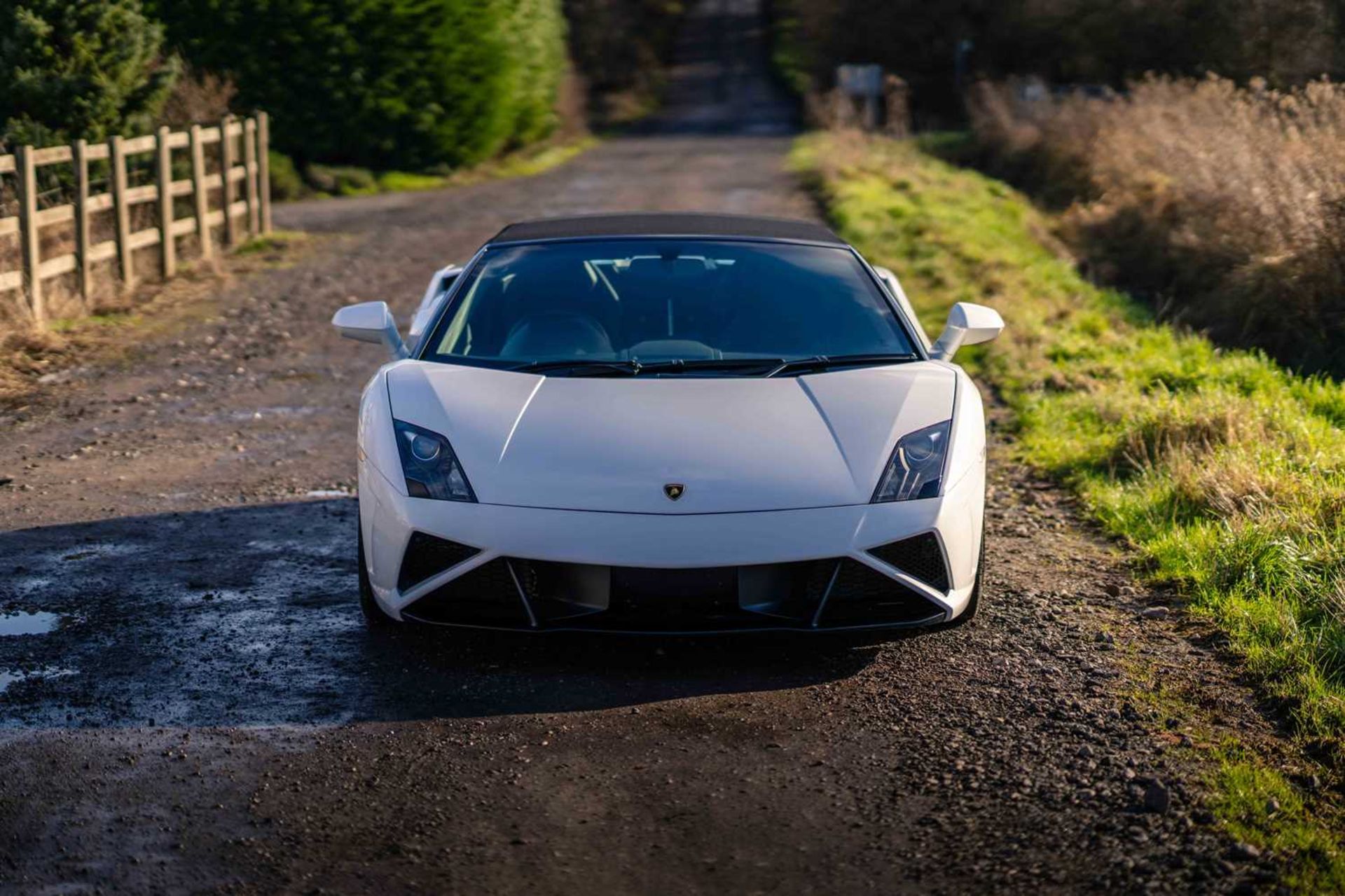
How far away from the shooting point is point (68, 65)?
15008 mm

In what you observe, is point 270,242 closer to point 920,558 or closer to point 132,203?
point 132,203

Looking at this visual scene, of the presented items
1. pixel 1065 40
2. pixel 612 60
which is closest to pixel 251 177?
pixel 1065 40

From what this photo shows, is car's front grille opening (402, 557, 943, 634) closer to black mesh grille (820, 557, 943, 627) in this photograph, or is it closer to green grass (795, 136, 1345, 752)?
black mesh grille (820, 557, 943, 627)

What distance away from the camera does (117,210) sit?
527 inches

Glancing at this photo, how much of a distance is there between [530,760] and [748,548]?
912mm

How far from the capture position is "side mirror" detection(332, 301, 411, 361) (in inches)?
226

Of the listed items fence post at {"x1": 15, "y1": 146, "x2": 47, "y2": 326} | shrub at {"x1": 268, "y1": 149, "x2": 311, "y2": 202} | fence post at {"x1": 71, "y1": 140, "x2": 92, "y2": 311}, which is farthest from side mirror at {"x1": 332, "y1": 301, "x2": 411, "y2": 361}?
shrub at {"x1": 268, "y1": 149, "x2": 311, "y2": 202}

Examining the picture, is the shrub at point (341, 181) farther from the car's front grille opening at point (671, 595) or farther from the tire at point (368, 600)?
the car's front grille opening at point (671, 595)

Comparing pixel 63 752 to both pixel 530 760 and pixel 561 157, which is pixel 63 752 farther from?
pixel 561 157

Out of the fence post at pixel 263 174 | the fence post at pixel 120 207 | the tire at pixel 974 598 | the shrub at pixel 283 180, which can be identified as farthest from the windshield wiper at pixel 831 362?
the shrub at pixel 283 180

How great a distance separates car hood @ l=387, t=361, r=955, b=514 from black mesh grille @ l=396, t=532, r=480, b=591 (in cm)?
17

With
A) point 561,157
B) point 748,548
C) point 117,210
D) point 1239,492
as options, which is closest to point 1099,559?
point 1239,492

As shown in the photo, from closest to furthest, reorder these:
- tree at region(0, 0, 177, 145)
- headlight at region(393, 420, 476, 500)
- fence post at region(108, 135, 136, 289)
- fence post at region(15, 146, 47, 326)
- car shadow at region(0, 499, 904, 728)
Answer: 1. car shadow at region(0, 499, 904, 728)
2. headlight at region(393, 420, 476, 500)
3. fence post at region(15, 146, 47, 326)
4. fence post at region(108, 135, 136, 289)
5. tree at region(0, 0, 177, 145)

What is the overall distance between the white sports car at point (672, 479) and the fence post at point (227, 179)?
12.1 metres
